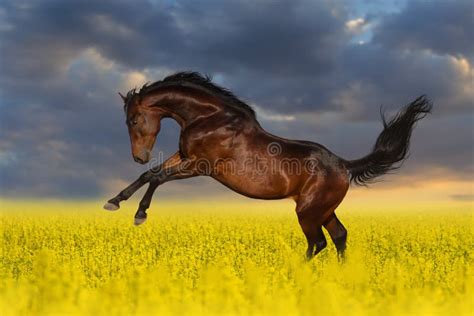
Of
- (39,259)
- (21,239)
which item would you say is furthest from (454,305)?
(21,239)

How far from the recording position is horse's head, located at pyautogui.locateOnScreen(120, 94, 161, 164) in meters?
9.91

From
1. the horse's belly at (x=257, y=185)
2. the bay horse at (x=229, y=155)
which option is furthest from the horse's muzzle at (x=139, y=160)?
the horse's belly at (x=257, y=185)

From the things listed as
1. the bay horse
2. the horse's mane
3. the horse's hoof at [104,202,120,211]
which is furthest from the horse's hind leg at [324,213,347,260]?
the horse's hoof at [104,202,120,211]

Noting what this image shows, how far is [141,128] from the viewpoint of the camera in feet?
32.5

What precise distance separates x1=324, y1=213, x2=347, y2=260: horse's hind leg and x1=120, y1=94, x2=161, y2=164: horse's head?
124 inches

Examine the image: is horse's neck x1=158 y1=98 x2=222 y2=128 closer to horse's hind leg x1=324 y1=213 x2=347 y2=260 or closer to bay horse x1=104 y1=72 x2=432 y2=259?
bay horse x1=104 y1=72 x2=432 y2=259

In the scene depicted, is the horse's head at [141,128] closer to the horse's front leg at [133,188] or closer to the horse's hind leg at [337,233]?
the horse's front leg at [133,188]

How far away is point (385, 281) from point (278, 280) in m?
1.27

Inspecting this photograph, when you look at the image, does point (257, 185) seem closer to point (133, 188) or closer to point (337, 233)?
point (337, 233)

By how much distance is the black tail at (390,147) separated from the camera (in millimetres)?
10385

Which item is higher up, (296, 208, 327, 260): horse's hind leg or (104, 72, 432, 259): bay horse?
(104, 72, 432, 259): bay horse

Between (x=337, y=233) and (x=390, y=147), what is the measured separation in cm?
178

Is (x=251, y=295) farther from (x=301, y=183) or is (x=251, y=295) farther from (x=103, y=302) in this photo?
(x=301, y=183)

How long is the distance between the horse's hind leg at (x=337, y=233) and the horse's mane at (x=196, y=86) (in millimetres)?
2182
